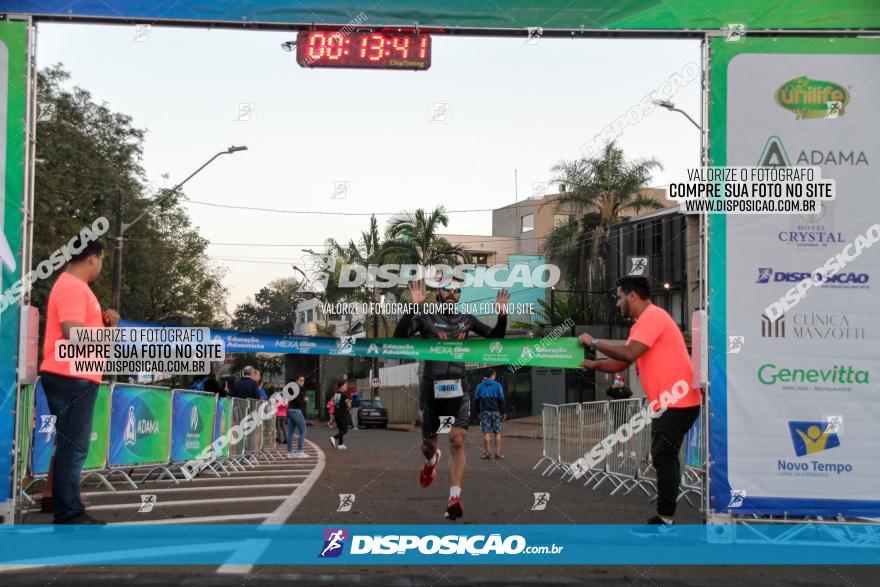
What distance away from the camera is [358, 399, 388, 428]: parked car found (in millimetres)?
40438

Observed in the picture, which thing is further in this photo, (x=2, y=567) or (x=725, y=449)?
(x=725, y=449)

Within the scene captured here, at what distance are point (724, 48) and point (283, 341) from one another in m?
4.86

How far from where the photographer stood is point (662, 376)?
800cm

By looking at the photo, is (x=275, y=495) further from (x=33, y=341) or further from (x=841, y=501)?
(x=841, y=501)

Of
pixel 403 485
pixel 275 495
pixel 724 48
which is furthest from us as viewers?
pixel 403 485

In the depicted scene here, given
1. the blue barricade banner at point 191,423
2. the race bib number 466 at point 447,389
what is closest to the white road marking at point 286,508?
the race bib number 466 at point 447,389

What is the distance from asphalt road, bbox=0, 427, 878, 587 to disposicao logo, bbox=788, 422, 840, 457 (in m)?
1.53

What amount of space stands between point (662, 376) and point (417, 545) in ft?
8.47

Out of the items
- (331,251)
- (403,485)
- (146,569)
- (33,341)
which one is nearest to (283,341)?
(33,341)

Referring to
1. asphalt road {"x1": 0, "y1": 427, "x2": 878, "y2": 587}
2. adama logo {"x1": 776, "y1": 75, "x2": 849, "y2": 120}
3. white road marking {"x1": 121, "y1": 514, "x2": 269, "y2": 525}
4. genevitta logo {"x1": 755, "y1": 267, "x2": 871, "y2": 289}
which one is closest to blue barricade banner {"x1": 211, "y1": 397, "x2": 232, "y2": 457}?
asphalt road {"x1": 0, "y1": 427, "x2": 878, "y2": 587}

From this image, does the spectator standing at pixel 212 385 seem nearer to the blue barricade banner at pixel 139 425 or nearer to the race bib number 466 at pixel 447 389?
the blue barricade banner at pixel 139 425

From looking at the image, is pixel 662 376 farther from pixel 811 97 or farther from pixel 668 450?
pixel 811 97

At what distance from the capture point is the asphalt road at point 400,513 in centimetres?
591

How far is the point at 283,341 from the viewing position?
359 inches
